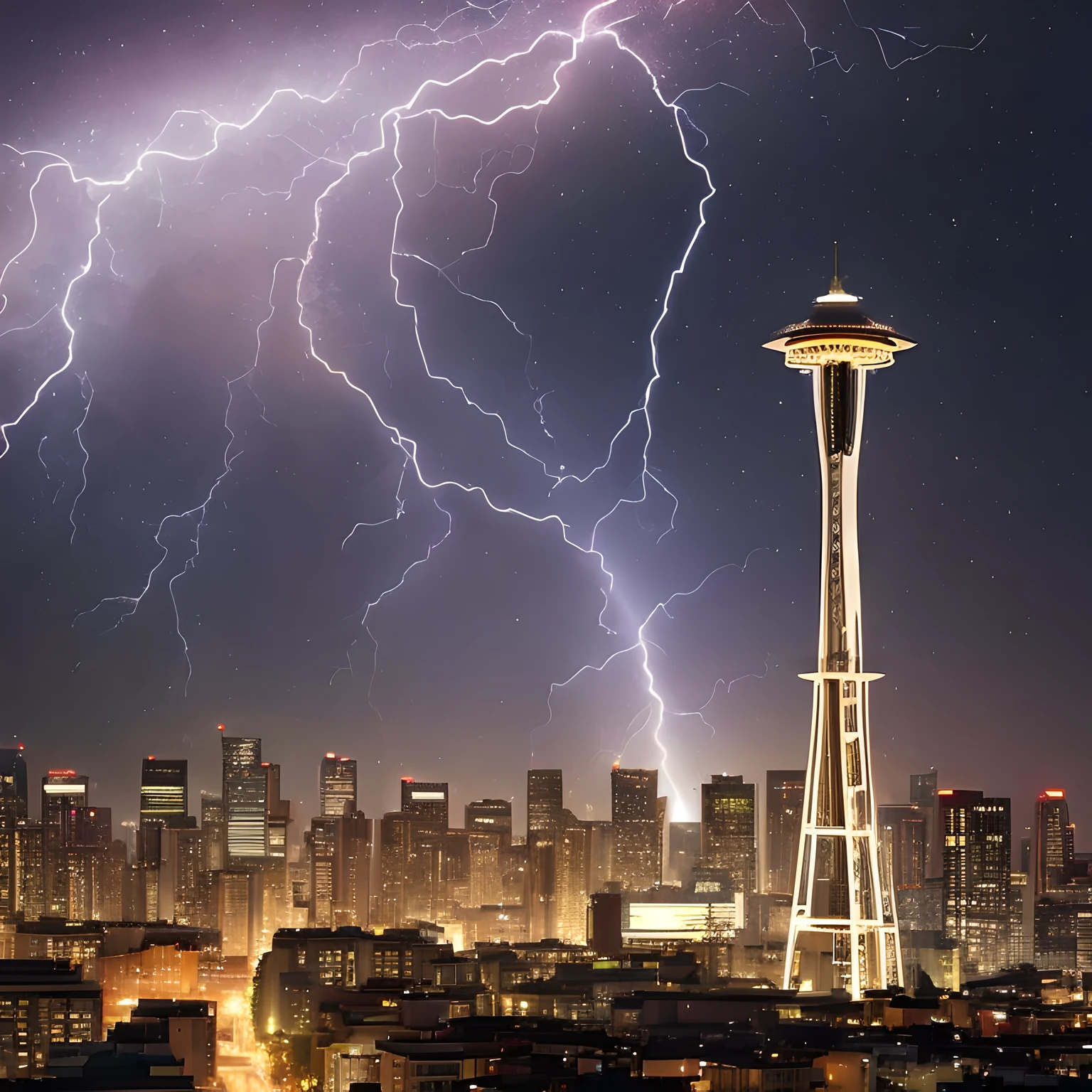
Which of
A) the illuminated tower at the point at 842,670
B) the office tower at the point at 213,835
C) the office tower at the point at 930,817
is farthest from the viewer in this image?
the office tower at the point at 213,835

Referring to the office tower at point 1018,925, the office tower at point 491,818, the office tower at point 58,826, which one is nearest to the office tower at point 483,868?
the office tower at point 491,818

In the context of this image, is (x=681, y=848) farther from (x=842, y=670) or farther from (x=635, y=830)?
(x=842, y=670)

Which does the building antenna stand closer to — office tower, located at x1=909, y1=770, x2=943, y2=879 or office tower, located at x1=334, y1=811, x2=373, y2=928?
office tower, located at x1=909, y1=770, x2=943, y2=879

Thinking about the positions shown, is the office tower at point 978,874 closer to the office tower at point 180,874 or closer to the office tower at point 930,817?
the office tower at point 930,817

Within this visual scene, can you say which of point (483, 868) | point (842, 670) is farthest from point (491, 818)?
point (842, 670)

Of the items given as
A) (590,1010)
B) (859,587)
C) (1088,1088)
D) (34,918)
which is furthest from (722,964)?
(1088,1088)

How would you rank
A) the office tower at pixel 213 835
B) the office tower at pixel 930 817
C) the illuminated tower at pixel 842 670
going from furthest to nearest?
1. the office tower at pixel 213 835
2. the office tower at pixel 930 817
3. the illuminated tower at pixel 842 670
